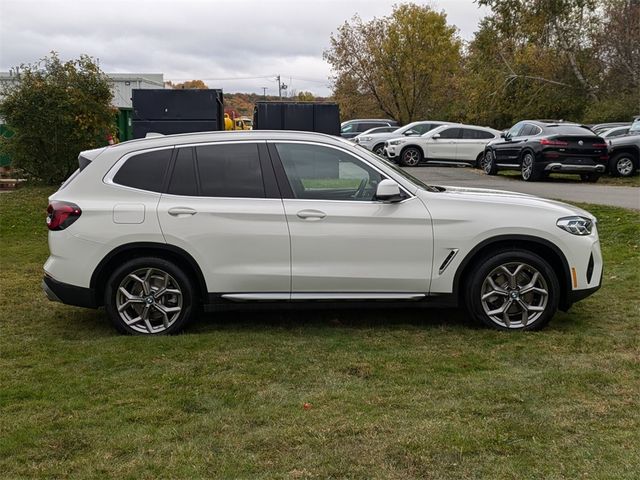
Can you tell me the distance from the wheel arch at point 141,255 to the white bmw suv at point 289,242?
0.01 metres

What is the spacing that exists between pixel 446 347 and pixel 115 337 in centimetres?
265

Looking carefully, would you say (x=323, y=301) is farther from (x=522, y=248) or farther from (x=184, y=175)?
(x=522, y=248)

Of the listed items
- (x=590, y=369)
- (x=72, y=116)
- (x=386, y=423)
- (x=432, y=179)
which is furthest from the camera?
(x=432, y=179)

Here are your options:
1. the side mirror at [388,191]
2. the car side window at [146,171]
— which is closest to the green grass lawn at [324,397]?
the side mirror at [388,191]

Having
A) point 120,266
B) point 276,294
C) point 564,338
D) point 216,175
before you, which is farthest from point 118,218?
point 564,338

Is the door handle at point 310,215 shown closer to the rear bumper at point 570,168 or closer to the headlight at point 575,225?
the headlight at point 575,225

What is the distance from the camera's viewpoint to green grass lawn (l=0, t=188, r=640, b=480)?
3.23 m

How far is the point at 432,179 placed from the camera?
18.5 metres

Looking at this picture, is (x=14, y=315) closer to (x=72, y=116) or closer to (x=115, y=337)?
(x=115, y=337)

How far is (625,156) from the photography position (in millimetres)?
18812

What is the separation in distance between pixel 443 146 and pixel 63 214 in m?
19.2

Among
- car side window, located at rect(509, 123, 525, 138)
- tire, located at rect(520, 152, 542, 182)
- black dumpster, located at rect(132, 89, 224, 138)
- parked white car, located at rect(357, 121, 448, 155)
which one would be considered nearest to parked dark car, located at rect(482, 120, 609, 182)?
tire, located at rect(520, 152, 542, 182)

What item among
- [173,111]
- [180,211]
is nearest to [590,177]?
[173,111]

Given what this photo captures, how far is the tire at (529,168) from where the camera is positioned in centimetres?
1737
